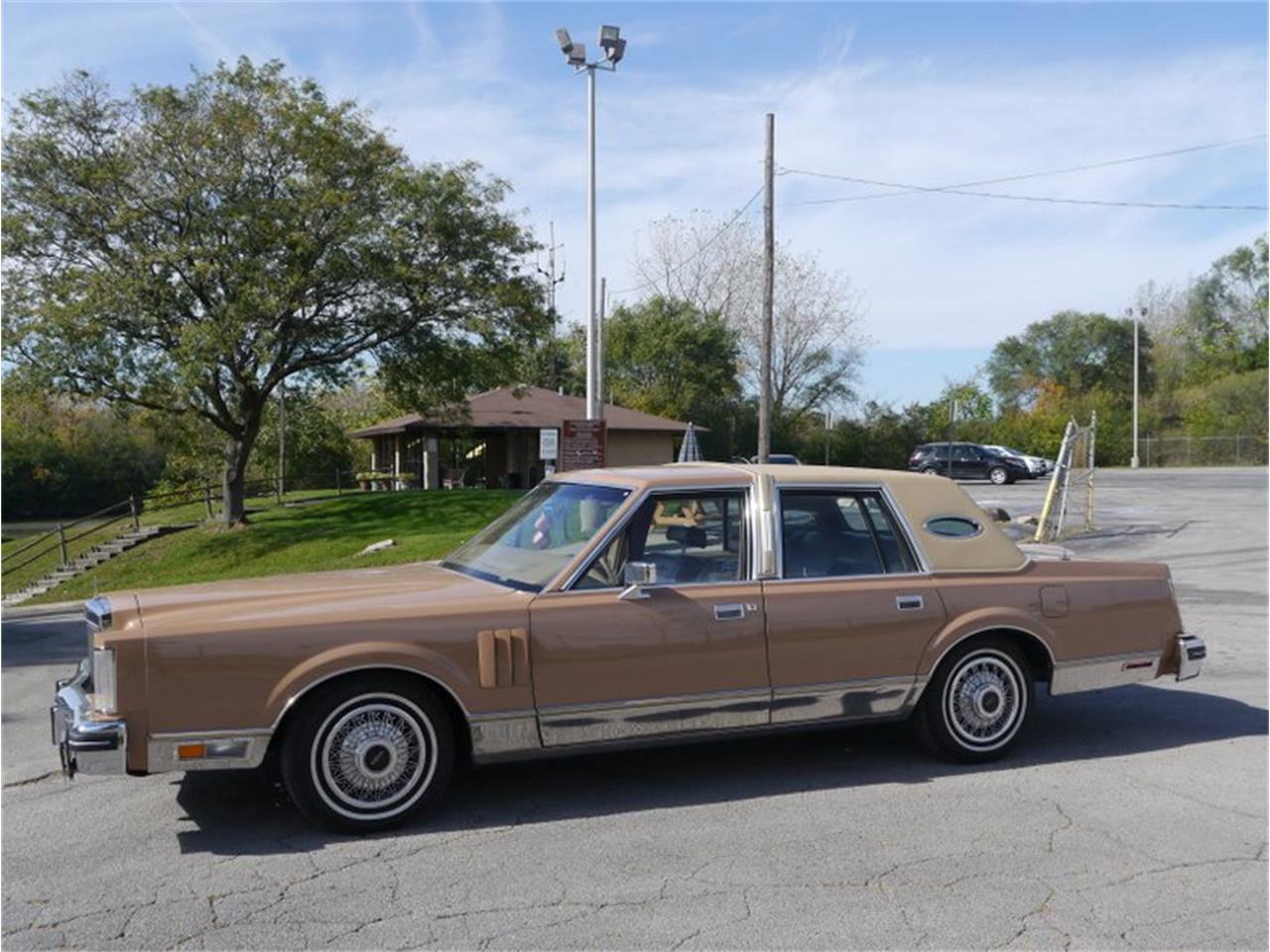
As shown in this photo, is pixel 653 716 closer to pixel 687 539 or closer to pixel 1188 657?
pixel 687 539

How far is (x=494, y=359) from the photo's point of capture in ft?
106

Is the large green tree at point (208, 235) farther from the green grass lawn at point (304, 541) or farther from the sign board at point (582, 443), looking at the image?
the sign board at point (582, 443)

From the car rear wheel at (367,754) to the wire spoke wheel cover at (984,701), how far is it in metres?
2.67

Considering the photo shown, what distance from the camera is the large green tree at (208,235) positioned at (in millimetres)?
27953

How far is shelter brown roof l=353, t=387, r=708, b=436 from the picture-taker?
137 feet

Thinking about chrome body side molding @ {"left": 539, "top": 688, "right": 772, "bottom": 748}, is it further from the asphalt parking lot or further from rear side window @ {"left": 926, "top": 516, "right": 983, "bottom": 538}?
rear side window @ {"left": 926, "top": 516, "right": 983, "bottom": 538}

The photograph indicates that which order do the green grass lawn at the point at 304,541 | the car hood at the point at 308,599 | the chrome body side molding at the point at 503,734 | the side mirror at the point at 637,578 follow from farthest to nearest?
the green grass lawn at the point at 304,541, the side mirror at the point at 637,578, the chrome body side molding at the point at 503,734, the car hood at the point at 308,599

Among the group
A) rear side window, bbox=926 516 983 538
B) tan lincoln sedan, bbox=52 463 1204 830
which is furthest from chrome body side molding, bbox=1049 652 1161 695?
rear side window, bbox=926 516 983 538

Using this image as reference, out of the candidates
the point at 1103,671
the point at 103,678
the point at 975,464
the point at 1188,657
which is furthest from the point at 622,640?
the point at 975,464

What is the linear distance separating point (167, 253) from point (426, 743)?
998 inches

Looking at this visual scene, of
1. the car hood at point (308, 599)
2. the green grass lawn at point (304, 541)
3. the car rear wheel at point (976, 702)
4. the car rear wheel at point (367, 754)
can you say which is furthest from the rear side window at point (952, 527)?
the green grass lawn at point (304, 541)

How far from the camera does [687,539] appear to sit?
5.95 meters

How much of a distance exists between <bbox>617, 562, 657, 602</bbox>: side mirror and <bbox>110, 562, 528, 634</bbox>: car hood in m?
0.47

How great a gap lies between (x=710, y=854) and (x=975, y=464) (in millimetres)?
42525
